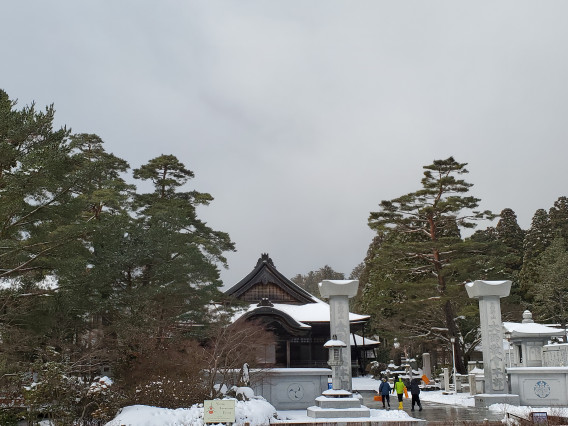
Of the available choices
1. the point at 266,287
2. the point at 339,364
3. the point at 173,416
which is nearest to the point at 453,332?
the point at 339,364

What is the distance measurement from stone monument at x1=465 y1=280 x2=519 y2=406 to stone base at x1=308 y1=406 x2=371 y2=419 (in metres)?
5.78

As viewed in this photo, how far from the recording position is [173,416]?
13516 mm

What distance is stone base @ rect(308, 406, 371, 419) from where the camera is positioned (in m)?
17.0

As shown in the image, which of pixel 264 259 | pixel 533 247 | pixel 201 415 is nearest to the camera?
pixel 201 415

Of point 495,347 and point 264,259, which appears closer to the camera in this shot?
point 495,347

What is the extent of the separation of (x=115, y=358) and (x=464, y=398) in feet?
49.4

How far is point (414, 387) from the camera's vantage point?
64.4 feet

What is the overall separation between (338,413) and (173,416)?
583 cm

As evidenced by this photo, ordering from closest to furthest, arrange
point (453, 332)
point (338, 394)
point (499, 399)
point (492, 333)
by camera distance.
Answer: point (338, 394) < point (499, 399) < point (492, 333) < point (453, 332)

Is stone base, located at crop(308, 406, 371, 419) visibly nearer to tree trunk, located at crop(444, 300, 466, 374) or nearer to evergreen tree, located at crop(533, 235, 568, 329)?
tree trunk, located at crop(444, 300, 466, 374)

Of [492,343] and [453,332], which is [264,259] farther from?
[492,343]

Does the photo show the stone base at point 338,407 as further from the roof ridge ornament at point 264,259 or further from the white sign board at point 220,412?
the roof ridge ornament at point 264,259

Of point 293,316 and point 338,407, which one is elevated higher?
point 293,316

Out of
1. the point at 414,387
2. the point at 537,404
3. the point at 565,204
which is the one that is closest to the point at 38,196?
the point at 414,387
